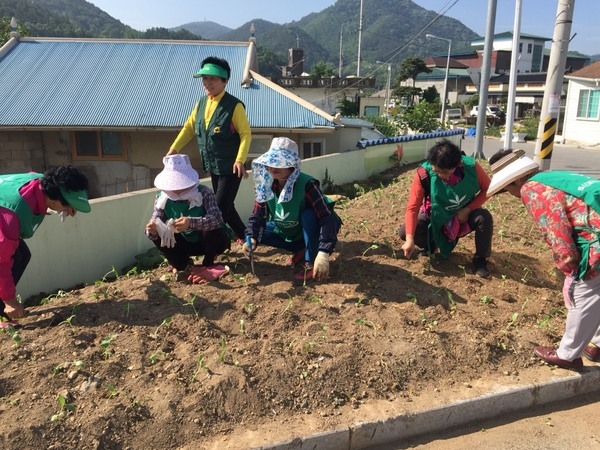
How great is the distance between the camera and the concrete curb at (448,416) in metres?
2.70

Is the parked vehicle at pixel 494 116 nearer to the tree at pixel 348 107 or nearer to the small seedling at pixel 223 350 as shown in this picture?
the tree at pixel 348 107

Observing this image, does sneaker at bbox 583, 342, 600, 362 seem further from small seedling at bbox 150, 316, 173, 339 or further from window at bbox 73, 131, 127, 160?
window at bbox 73, 131, 127, 160

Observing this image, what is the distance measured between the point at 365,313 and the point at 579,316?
4.35 feet

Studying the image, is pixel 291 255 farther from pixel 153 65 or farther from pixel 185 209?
pixel 153 65

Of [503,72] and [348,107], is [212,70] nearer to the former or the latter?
[348,107]

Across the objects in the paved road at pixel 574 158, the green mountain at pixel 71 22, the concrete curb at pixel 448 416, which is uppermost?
the green mountain at pixel 71 22

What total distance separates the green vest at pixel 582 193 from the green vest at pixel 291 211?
1688 mm

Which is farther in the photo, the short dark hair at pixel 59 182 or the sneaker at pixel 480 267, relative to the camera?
the sneaker at pixel 480 267

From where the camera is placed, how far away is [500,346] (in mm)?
3396

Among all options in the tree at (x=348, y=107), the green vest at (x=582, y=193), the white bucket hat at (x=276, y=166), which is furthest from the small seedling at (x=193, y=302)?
the tree at (x=348, y=107)

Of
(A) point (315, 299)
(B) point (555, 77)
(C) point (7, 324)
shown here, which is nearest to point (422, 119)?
(B) point (555, 77)

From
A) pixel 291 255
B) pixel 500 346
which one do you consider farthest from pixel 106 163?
pixel 500 346

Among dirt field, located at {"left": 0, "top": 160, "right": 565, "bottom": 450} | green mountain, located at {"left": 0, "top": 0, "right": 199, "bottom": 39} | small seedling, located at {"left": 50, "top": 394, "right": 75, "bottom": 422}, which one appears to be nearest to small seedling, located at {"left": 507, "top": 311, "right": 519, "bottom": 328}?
dirt field, located at {"left": 0, "top": 160, "right": 565, "bottom": 450}

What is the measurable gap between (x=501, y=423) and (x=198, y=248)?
2500 mm
